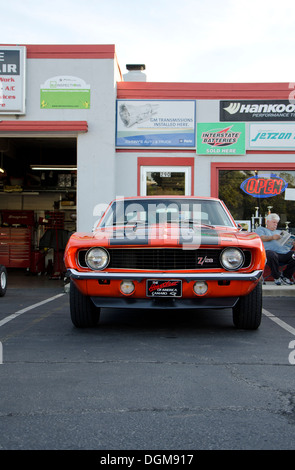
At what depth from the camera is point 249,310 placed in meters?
4.64

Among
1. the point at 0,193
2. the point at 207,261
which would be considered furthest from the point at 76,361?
the point at 0,193

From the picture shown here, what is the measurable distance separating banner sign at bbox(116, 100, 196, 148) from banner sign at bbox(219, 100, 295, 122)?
763mm

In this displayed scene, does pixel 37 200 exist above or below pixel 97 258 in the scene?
above

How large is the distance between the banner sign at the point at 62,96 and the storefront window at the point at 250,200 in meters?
3.19

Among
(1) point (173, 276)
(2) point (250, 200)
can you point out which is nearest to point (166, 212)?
(1) point (173, 276)

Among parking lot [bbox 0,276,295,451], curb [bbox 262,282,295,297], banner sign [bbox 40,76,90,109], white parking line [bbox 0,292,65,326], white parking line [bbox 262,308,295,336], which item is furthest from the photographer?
banner sign [bbox 40,76,90,109]

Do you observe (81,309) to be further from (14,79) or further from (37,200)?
(37,200)

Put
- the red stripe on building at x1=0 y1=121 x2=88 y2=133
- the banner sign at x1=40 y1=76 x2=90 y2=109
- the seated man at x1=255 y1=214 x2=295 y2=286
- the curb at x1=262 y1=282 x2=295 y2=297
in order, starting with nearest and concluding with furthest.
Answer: the curb at x1=262 y1=282 x2=295 y2=297, the seated man at x1=255 y1=214 x2=295 y2=286, the red stripe on building at x1=0 y1=121 x2=88 y2=133, the banner sign at x1=40 y1=76 x2=90 y2=109

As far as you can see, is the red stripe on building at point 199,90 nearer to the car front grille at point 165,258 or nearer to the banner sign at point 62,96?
the banner sign at point 62,96

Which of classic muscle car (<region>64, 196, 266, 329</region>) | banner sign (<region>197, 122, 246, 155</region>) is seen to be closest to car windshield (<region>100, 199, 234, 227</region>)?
classic muscle car (<region>64, 196, 266, 329</region>)

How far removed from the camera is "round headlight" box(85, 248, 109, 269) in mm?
4438

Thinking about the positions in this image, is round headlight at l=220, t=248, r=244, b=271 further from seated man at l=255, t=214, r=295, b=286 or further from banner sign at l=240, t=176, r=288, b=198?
banner sign at l=240, t=176, r=288, b=198

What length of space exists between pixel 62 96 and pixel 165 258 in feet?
21.0
